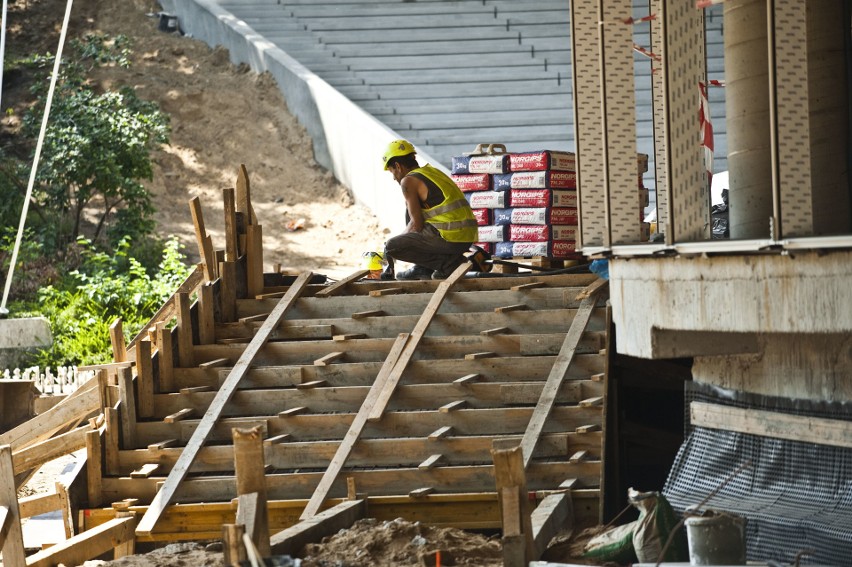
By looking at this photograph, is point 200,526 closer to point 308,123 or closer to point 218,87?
point 308,123

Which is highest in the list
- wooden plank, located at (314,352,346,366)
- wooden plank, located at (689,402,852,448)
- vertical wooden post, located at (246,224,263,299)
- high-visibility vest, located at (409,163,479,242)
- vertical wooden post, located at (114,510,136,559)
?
high-visibility vest, located at (409,163,479,242)

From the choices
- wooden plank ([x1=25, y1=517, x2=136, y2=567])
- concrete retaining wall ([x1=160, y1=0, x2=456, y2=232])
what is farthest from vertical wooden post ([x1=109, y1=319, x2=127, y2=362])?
concrete retaining wall ([x1=160, y1=0, x2=456, y2=232])

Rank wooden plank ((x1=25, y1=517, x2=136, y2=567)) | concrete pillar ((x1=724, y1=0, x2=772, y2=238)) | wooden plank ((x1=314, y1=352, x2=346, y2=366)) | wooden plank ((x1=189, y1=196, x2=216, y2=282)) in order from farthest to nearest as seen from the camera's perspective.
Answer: wooden plank ((x1=189, y1=196, x2=216, y2=282))
wooden plank ((x1=314, y1=352, x2=346, y2=366))
wooden plank ((x1=25, y1=517, x2=136, y2=567))
concrete pillar ((x1=724, y1=0, x2=772, y2=238))

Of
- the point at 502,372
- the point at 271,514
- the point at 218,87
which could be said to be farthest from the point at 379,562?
the point at 218,87

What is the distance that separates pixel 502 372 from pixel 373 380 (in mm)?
1162

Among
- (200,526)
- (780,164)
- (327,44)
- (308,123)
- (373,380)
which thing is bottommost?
(200,526)

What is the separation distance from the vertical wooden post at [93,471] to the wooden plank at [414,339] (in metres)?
2.37

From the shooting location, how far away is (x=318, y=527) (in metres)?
9.21

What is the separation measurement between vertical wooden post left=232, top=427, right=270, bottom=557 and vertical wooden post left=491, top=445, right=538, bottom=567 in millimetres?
1361

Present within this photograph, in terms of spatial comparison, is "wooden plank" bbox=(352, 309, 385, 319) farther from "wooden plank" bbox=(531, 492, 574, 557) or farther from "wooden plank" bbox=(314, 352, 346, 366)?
"wooden plank" bbox=(531, 492, 574, 557)

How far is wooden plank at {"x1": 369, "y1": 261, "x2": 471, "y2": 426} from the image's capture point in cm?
1093

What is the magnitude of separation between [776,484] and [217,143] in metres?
19.4

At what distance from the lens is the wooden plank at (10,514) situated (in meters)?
9.43

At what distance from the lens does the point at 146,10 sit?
102 feet
